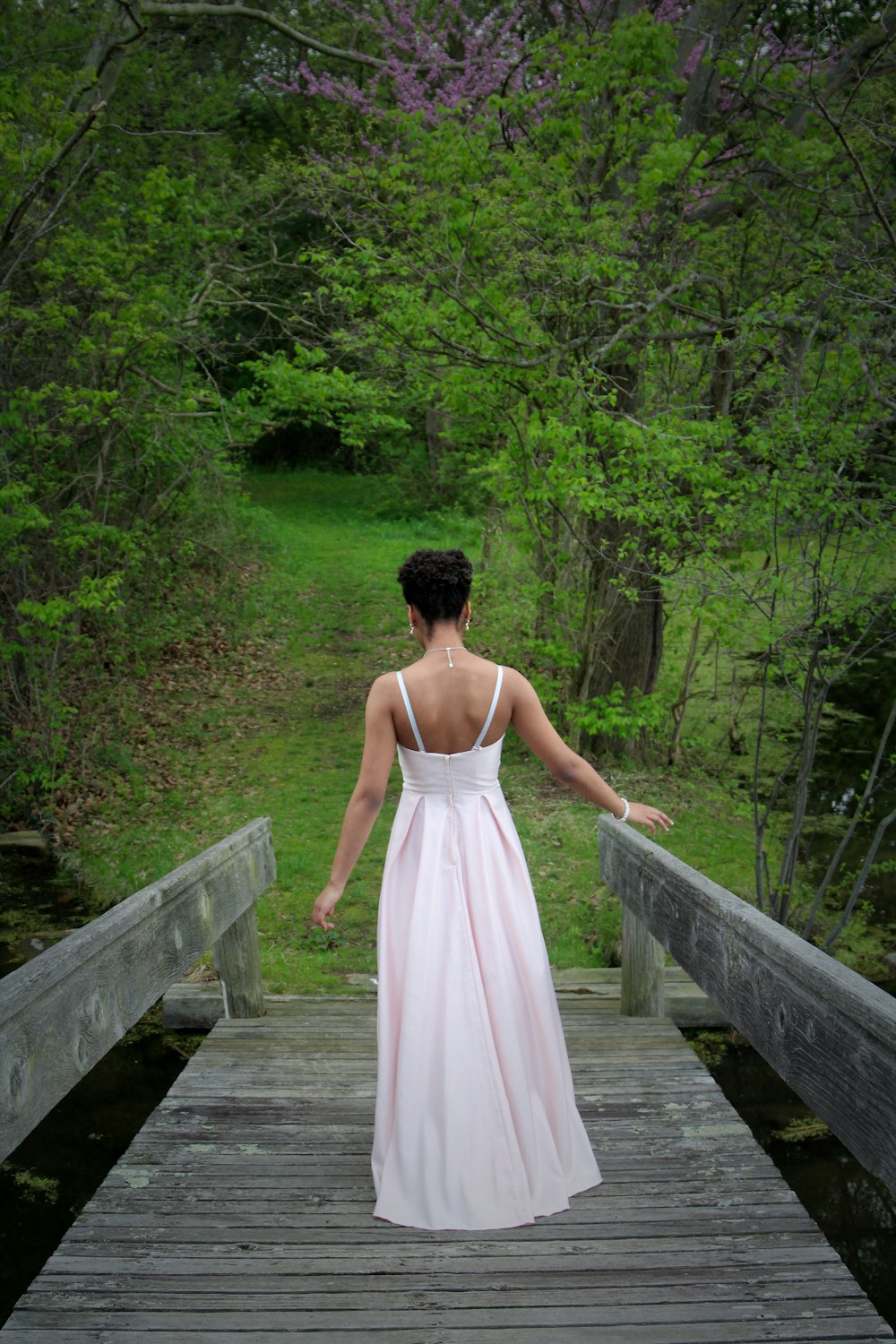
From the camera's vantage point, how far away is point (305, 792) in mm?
9766

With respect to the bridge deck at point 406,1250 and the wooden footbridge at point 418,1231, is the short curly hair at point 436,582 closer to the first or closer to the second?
the wooden footbridge at point 418,1231

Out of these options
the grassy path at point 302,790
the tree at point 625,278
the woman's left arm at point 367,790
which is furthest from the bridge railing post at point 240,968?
the tree at point 625,278

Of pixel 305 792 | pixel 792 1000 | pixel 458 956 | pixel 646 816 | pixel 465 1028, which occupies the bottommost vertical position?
pixel 305 792

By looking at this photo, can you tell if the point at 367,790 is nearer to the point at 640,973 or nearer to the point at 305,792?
the point at 640,973

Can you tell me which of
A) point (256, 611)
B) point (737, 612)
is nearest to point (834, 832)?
point (737, 612)

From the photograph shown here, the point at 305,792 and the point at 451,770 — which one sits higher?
the point at 451,770

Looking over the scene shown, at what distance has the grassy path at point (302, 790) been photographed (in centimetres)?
725

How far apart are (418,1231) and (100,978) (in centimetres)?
108

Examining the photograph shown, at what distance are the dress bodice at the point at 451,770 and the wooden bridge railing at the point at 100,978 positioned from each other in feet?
2.73

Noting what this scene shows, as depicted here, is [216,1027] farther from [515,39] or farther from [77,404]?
[515,39]

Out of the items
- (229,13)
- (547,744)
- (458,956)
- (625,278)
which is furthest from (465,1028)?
(229,13)

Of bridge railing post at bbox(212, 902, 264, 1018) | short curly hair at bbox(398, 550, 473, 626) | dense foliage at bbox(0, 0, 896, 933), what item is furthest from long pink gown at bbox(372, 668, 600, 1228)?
dense foliage at bbox(0, 0, 896, 933)

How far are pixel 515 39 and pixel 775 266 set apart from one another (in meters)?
6.12

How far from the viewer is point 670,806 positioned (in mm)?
9289
